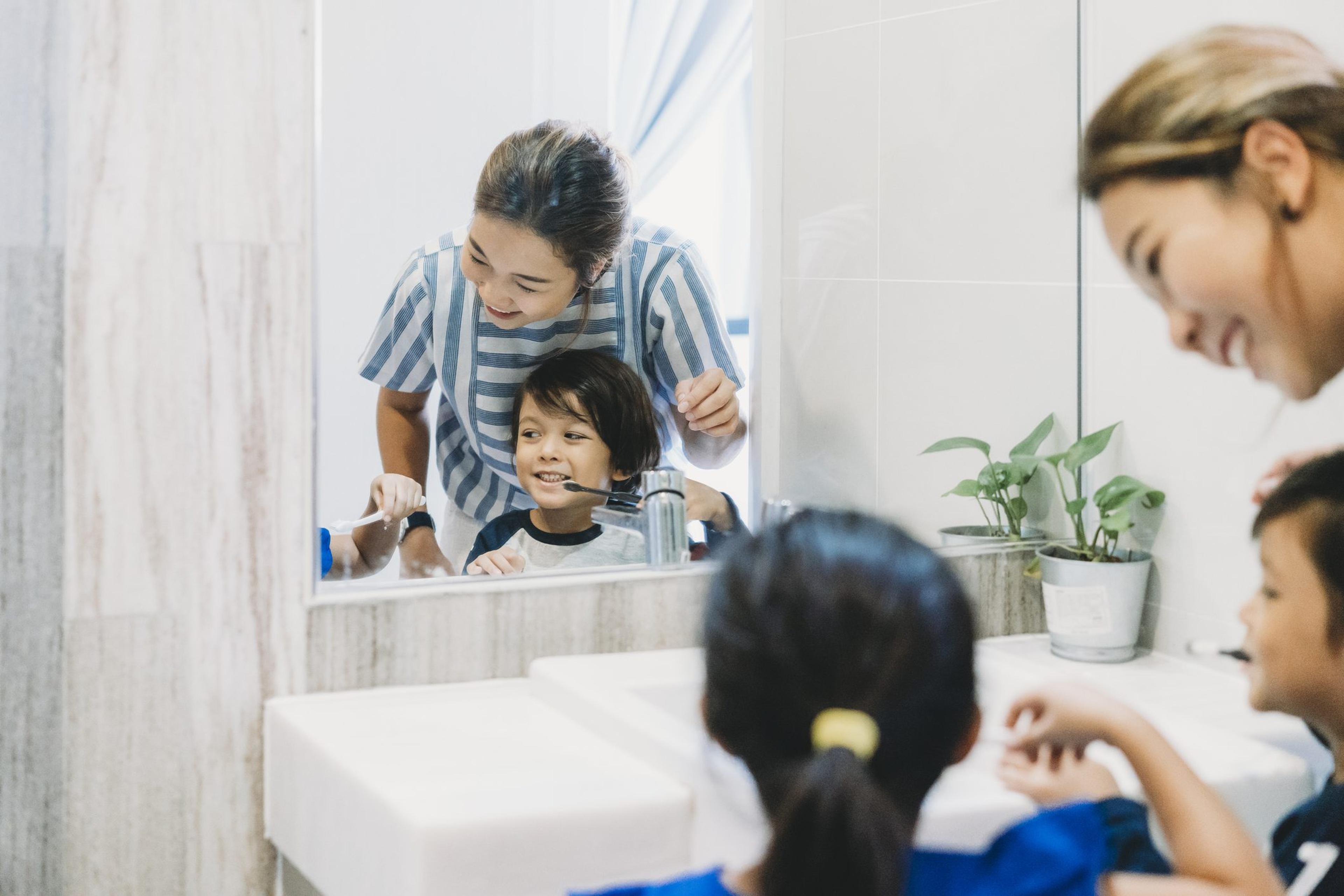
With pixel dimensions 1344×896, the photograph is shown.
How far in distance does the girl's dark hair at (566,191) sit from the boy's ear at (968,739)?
72 cm

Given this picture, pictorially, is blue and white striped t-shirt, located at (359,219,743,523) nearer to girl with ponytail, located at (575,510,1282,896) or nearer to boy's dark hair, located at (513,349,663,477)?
boy's dark hair, located at (513,349,663,477)

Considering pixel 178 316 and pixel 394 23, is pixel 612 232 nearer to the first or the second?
pixel 394 23

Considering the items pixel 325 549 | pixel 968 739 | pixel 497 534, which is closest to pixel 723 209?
pixel 497 534

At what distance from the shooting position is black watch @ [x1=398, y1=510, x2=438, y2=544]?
1283mm

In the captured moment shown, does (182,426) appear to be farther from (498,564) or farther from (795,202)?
(795,202)

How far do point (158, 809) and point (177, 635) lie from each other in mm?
166

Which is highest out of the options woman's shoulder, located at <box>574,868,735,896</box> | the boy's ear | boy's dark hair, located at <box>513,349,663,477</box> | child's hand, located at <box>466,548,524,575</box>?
boy's dark hair, located at <box>513,349,663,477</box>

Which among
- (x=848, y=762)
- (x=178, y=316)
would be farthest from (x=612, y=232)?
(x=848, y=762)

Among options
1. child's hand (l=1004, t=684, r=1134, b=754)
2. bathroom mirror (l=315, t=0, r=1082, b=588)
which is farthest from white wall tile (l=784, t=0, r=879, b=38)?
child's hand (l=1004, t=684, r=1134, b=754)

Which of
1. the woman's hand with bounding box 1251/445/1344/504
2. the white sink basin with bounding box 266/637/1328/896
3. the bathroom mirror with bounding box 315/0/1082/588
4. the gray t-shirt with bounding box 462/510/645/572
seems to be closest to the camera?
the white sink basin with bounding box 266/637/1328/896

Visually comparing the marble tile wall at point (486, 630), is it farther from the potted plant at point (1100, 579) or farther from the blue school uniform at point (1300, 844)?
the blue school uniform at point (1300, 844)

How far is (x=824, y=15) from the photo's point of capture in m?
1.45

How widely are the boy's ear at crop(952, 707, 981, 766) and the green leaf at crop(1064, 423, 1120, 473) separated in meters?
0.80

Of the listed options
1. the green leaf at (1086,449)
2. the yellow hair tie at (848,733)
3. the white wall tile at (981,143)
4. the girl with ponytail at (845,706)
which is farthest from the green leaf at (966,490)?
the yellow hair tie at (848,733)
